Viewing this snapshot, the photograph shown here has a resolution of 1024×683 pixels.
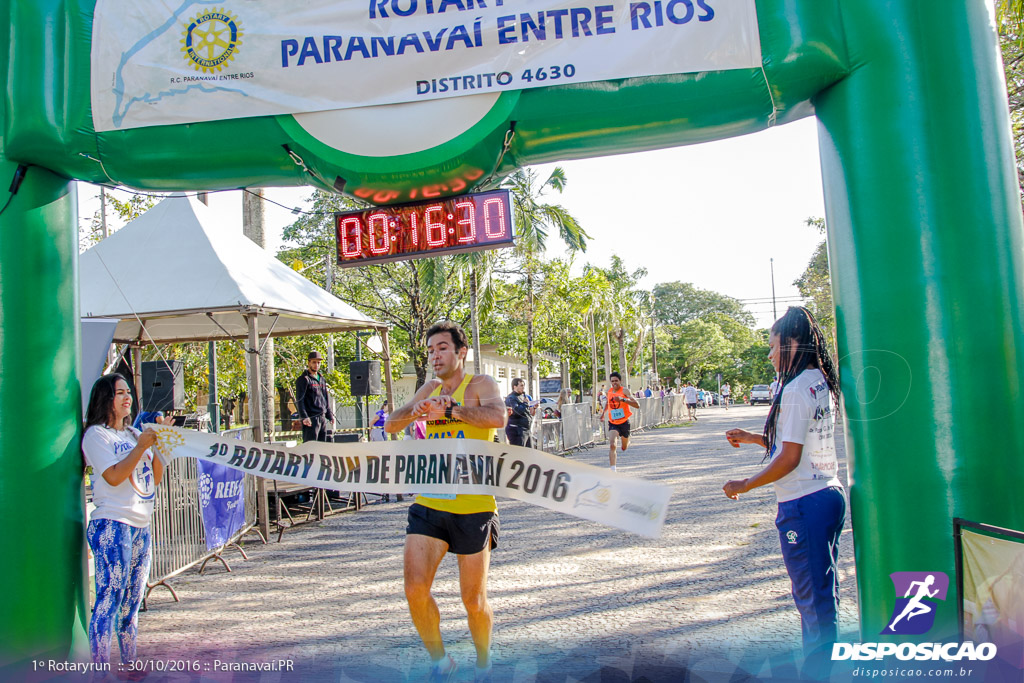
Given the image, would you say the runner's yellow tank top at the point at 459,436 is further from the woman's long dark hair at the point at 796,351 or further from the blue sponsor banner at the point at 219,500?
the blue sponsor banner at the point at 219,500

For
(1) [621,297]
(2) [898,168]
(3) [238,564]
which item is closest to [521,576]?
(3) [238,564]

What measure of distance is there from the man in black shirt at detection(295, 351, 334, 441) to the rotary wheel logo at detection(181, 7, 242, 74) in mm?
6175

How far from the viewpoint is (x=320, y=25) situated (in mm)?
3900

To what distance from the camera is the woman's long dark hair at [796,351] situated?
3.39 metres

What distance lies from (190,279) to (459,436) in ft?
19.0

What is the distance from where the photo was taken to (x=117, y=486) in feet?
12.5

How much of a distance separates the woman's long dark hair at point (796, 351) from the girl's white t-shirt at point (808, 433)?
0.07 m

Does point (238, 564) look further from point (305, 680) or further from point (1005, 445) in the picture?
point (1005, 445)

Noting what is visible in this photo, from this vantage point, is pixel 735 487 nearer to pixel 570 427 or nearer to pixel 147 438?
pixel 147 438

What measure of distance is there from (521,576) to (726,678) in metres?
2.63

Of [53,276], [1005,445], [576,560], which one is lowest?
[576,560]

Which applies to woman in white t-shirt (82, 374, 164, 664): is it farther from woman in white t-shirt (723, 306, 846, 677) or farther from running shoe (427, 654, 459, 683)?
woman in white t-shirt (723, 306, 846, 677)

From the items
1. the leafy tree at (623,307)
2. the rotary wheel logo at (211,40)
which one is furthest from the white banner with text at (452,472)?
the leafy tree at (623,307)

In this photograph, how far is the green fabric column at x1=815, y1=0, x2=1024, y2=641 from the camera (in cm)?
319
